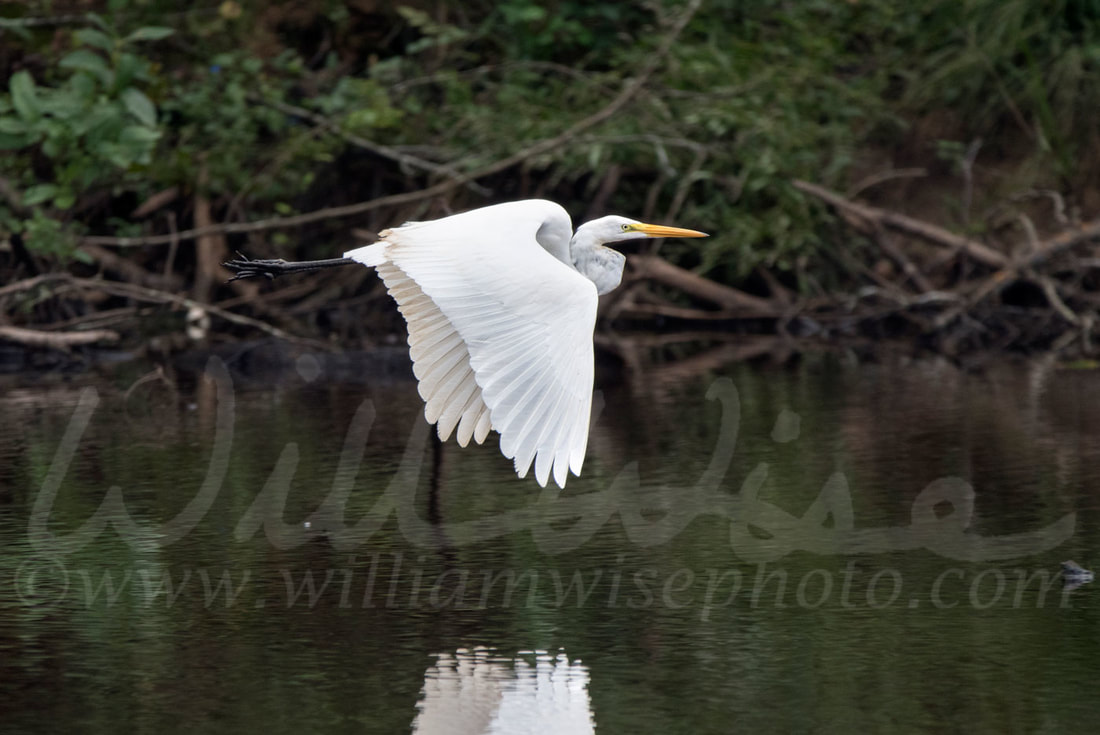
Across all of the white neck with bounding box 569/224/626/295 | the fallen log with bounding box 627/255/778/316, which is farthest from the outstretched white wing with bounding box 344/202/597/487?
the fallen log with bounding box 627/255/778/316

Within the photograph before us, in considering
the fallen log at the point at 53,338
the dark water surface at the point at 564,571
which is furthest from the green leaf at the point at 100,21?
the dark water surface at the point at 564,571

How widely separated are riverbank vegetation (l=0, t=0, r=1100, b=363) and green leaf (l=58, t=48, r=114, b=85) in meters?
0.55

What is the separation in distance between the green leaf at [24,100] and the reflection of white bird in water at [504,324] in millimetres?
4421

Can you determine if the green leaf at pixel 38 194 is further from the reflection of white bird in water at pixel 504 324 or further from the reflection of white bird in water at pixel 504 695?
the reflection of white bird in water at pixel 504 695

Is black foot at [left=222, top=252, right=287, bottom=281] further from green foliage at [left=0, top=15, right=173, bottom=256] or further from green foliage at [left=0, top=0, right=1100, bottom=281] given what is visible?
green foliage at [left=0, top=0, right=1100, bottom=281]

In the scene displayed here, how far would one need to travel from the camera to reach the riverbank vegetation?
10188mm

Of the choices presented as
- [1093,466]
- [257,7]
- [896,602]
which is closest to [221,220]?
[257,7]

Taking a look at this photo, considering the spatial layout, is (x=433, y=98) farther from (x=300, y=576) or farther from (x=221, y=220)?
(x=300, y=576)

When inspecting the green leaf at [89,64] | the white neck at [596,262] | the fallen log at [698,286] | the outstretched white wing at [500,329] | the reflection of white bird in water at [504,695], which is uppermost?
the green leaf at [89,64]

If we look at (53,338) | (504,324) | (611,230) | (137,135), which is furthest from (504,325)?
(53,338)

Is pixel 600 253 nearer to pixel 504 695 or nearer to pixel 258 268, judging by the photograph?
pixel 258 268

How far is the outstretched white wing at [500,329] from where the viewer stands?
415cm

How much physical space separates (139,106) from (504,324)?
5225 mm

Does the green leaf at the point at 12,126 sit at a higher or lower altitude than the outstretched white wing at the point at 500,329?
higher
